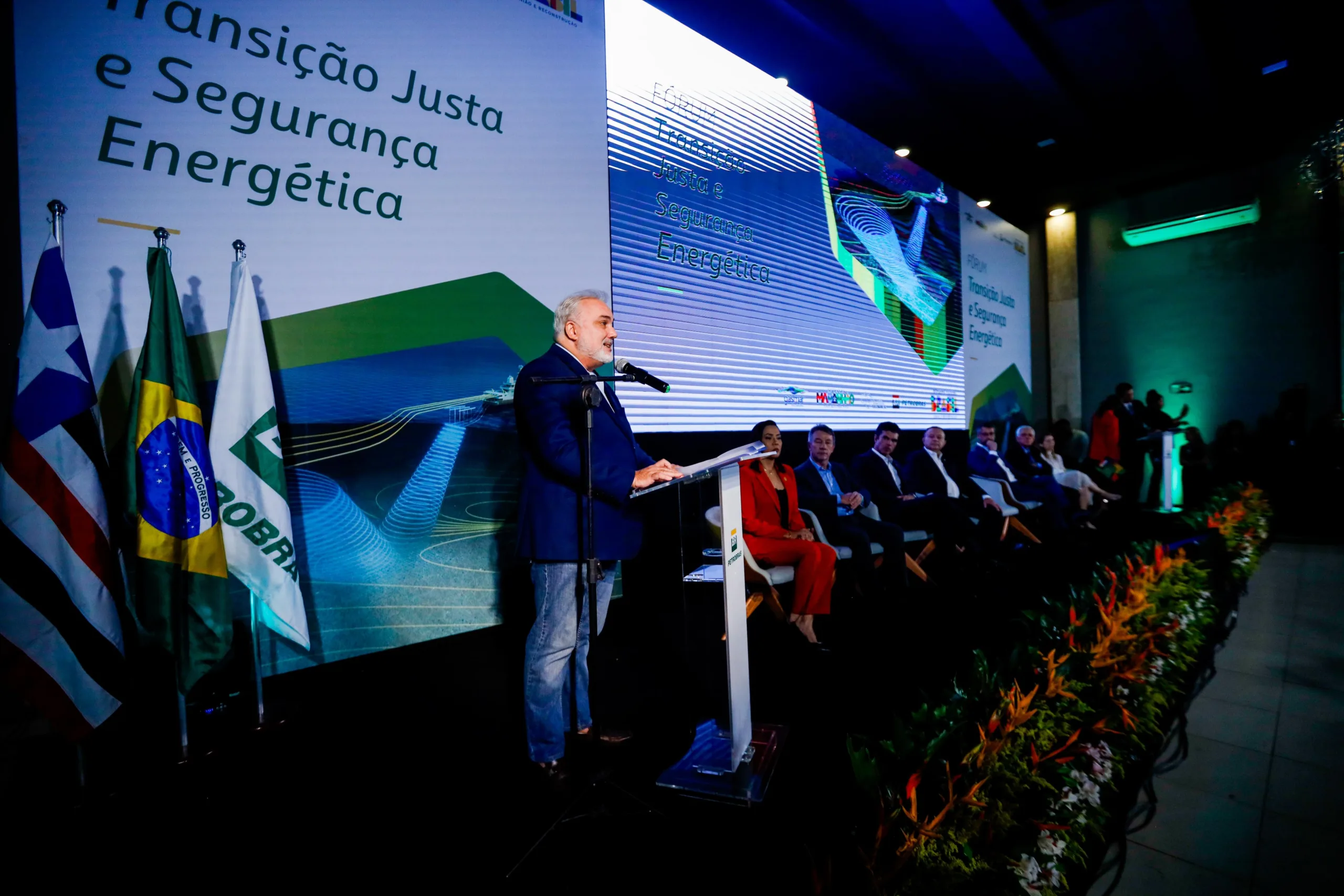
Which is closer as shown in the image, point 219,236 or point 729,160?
point 219,236

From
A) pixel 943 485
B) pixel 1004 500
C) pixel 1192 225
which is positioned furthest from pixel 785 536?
pixel 1192 225

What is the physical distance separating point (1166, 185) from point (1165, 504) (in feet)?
17.5

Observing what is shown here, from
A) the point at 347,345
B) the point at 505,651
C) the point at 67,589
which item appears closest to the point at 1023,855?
the point at 505,651

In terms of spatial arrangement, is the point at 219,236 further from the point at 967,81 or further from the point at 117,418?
the point at 967,81

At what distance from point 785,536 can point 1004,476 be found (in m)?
3.16

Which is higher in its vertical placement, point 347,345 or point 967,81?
point 967,81

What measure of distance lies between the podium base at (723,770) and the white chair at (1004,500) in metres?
4.05

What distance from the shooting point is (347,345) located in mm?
2846

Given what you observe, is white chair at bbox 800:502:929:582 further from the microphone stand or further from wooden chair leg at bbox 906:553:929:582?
the microphone stand

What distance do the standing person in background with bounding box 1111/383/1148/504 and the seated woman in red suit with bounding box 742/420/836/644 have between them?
21.5ft

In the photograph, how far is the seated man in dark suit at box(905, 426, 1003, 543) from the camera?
499 centimetres

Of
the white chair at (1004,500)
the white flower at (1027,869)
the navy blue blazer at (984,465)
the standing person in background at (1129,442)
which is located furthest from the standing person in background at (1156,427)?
the white flower at (1027,869)

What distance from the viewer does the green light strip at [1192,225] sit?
8664 mm

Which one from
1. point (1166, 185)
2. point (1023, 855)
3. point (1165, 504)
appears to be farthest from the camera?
point (1166, 185)
